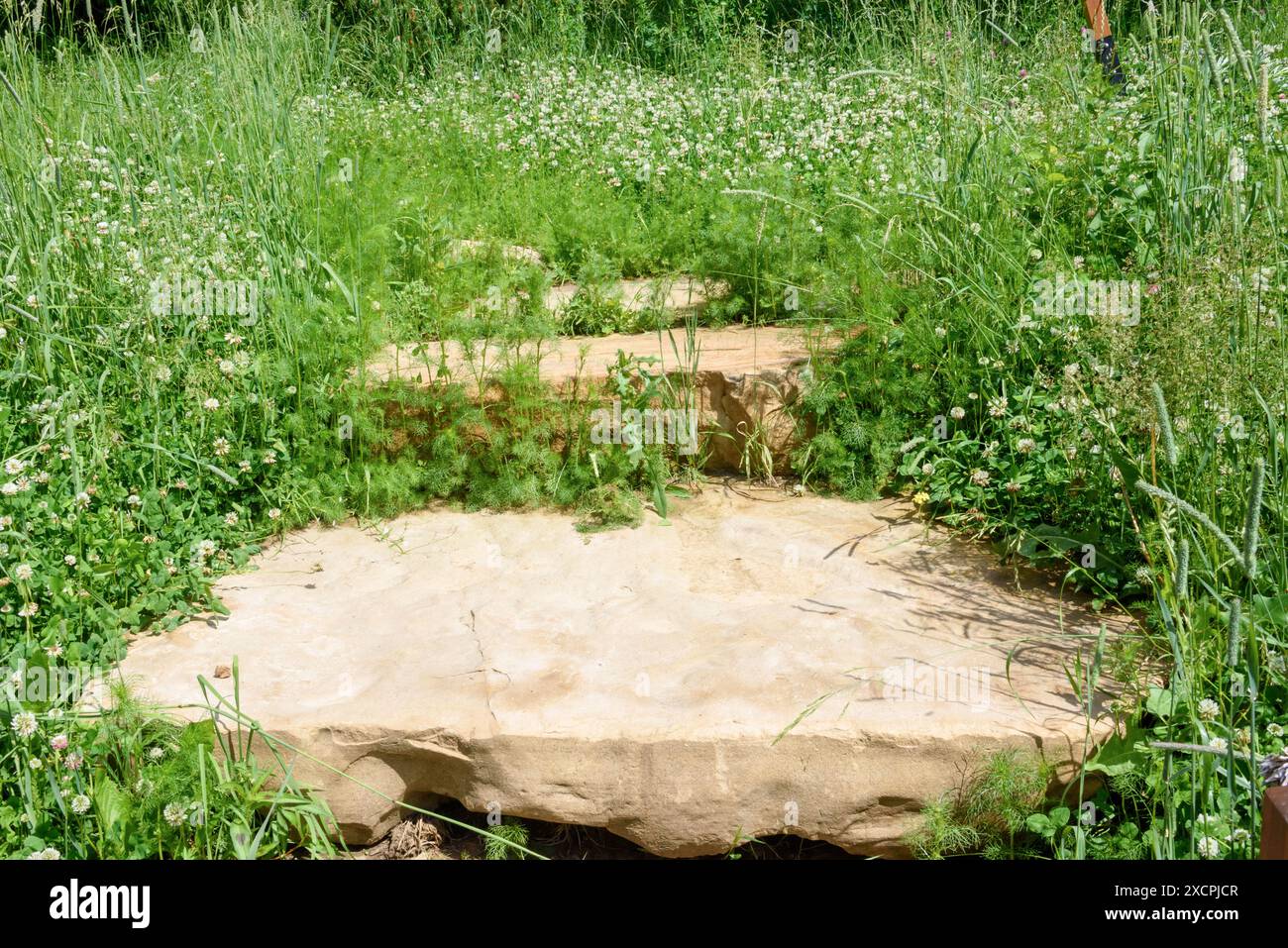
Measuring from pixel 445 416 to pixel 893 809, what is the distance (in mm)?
2271

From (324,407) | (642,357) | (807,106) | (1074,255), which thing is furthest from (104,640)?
(807,106)

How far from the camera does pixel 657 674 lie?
333 cm

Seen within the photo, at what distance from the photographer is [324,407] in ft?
14.4

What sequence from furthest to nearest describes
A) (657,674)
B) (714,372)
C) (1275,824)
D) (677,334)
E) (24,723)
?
(677,334)
(714,372)
(657,674)
(24,723)
(1275,824)

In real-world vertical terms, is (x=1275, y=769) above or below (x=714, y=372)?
below

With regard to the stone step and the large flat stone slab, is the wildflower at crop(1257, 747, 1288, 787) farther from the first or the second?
the stone step

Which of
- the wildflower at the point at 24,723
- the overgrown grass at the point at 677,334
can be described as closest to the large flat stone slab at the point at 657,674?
the overgrown grass at the point at 677,334

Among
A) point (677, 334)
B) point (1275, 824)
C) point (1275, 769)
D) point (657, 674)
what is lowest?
point (657, 674)

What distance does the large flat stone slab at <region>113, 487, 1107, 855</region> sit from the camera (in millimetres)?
3039

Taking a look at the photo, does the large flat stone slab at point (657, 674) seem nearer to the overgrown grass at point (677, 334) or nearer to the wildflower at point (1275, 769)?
the overgrown grass at point (677, 334)

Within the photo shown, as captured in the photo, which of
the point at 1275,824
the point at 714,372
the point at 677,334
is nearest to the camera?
the point at 1275,824

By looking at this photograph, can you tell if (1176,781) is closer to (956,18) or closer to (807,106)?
(956,18)

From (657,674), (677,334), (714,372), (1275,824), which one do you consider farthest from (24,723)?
(677,334)

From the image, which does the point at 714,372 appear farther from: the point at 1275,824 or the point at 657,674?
the point at 1275,824
